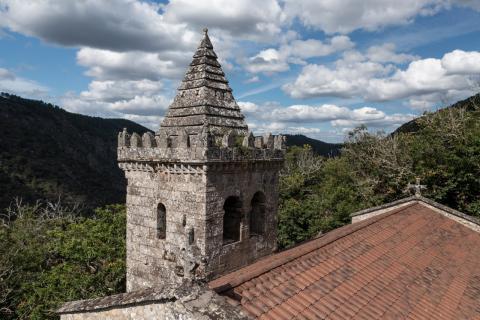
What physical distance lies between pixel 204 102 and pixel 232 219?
302cm

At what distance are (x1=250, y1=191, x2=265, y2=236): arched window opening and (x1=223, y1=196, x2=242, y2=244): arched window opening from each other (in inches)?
27.9

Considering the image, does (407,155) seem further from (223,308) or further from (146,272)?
(223,308)

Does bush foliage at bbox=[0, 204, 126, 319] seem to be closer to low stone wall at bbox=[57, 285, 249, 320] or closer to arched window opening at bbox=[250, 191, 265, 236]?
arched window opening at bbox=[250, 191, 265, 236]

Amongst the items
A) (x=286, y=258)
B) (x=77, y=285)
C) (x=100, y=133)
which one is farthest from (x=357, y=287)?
(x=100, y=133)

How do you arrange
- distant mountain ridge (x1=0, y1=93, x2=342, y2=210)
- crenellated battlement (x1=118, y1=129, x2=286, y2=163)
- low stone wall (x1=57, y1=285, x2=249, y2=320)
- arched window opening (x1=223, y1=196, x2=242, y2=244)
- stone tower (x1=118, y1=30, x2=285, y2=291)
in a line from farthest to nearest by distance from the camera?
distant mountain ridge (x1=0, y1=93, x2=342, y2=210) → arched window opening (x1=223, y1=196, x2=242, y2=244) → stone tower (x1=118, y1=30, x2=285, y2=291) → crenellated battlement (x1=118, y1=129, x2=286, y2=163) → low stone wall (x1=57, y1=285, x2=249, y2=320)

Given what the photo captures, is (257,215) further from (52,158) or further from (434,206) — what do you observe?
(52,158)

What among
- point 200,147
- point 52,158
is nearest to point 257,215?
point 200,147

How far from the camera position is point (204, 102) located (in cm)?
900

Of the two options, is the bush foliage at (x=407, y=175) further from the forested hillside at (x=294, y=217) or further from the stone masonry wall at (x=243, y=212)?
the stone masonry wall at (x=243, y=212)

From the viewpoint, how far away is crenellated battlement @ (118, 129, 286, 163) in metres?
8.15

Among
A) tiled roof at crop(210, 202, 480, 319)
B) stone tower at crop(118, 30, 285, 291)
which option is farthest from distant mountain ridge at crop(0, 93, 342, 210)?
tiled roof at crop(210, 202, 480, 319)

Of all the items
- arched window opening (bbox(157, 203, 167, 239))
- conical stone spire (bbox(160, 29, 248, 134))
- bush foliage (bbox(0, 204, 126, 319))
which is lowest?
bush foliage (bbox(0, 204, 126, 319))

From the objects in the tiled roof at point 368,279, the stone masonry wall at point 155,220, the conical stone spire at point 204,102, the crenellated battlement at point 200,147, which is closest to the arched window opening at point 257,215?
the crenellated battlement at point 200,147

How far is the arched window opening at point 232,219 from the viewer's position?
9430mm
